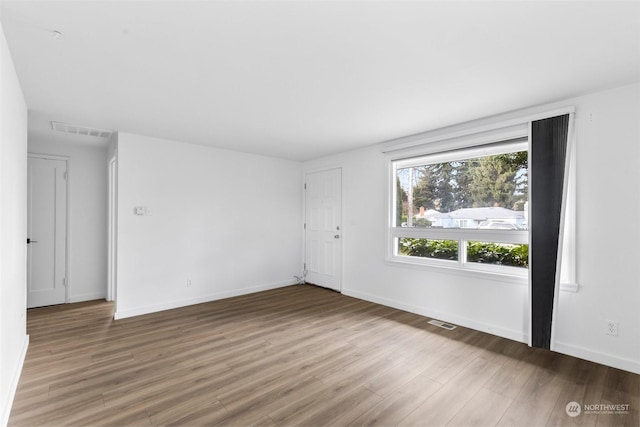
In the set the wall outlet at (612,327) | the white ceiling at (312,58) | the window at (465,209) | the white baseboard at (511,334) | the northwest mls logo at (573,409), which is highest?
the white ceiling at (312,58)

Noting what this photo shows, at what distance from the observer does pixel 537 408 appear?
2008 millimetres

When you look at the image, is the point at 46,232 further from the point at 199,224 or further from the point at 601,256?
the point at 601,256

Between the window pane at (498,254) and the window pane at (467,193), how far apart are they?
209 mm

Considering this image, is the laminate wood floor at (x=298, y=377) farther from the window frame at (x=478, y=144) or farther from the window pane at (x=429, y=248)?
the window pane at (x=429, y=248)

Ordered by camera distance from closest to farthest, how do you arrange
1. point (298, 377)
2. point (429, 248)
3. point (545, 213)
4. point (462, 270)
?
point (298, 377), point (545, 213), point (462, 270), point (429, 248)

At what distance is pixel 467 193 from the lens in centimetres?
357

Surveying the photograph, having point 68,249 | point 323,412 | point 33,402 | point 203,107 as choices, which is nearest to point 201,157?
point 203,107

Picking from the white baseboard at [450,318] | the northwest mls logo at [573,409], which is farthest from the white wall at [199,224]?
the northwest mls logo at [573,409]

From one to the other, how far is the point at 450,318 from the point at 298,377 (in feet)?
6.83

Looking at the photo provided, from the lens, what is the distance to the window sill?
10.1 feet

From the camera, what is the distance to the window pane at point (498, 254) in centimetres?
315

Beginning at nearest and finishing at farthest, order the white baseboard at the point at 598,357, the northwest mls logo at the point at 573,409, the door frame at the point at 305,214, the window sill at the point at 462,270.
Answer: the northwest mls logo at the point at 573,409 → the white baseboard at the point at 598,357 → the window sill at the point at 462,270 → the door frame at the point at 305,214

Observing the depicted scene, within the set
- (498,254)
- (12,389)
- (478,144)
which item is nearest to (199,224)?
(12,389)

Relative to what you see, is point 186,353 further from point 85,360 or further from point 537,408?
point 537,408
